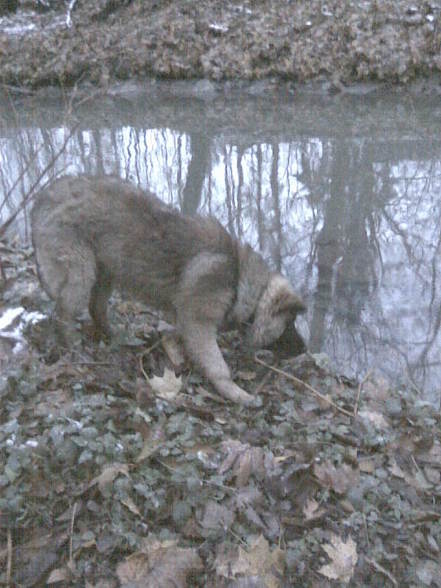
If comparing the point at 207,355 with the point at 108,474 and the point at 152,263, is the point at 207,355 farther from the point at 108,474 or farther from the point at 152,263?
the point at 108,474

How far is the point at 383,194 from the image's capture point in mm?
10703

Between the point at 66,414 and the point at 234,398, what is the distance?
5.23ft

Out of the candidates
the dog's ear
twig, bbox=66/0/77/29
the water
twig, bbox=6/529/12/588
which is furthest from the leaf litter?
twig, bbox=66/0/77/29

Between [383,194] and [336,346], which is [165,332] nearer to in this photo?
[336,346]

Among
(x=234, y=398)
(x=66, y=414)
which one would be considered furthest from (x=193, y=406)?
(x=66, y=414)

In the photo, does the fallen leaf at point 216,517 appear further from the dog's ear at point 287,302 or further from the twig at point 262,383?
the dog's ear at point 287,302

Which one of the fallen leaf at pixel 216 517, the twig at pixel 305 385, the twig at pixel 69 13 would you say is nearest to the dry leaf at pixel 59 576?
the fallen leaf at pixel 216 517

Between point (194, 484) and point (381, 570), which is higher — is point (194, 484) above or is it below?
above

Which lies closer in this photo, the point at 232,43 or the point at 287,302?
the point at 287,302

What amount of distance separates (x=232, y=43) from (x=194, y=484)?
17.7m

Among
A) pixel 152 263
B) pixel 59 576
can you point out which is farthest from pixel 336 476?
pixel 152 263

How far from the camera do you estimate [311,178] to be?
37.5 feet

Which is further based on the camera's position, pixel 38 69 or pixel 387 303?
pixel 38 69

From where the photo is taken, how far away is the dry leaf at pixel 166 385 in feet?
15.8
